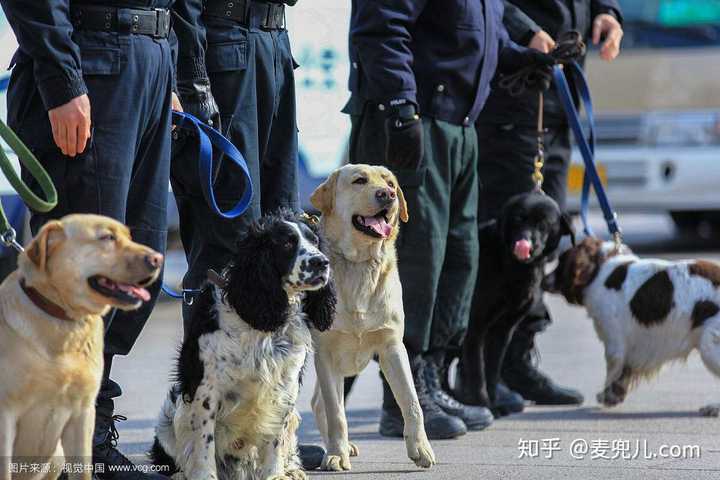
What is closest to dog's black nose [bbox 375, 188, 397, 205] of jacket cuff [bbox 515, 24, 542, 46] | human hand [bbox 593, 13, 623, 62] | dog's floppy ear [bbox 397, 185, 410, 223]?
dog's floppy ear [bbox 397, 185, 410, 223]

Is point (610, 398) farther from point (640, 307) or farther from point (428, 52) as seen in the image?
point (428, 52)

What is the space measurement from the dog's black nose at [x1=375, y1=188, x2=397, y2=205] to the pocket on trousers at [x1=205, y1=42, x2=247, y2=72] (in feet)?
2.23

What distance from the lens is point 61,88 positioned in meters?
3.81

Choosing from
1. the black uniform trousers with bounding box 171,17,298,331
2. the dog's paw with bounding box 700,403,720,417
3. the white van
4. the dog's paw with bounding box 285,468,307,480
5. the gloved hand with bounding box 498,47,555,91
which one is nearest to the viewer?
the dog's paw with bounding box 285,468,307,480

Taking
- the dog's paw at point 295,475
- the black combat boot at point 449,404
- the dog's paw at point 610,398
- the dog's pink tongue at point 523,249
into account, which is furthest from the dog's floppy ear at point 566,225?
the dog's paw at point 295,475

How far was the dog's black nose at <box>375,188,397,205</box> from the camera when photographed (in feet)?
15.7

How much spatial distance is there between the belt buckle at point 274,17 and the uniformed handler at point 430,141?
2.02 feet

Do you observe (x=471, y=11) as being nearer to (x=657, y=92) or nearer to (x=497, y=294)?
(x=497, y=294)

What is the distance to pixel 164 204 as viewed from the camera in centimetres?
427

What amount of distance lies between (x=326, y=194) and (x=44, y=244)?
5.43ft

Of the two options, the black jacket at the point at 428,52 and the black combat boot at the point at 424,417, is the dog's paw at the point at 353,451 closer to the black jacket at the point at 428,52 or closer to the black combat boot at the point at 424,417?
the black combat boot at the point at 424,417

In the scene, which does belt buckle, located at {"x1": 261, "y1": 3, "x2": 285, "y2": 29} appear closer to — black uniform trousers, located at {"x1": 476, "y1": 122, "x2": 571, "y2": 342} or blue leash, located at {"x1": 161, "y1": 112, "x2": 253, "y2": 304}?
blue leash, located at {"x1": 161, "y1": 112, "x2": 253, "y2": 304}

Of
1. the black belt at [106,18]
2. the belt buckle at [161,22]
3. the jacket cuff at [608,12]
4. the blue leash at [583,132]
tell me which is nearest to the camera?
the black belt at [106,18]

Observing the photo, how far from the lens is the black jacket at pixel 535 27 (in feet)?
20.7
